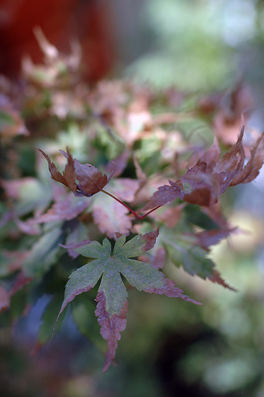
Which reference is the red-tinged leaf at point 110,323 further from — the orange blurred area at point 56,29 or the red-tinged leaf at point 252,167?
the orange blurred area at point 56,29

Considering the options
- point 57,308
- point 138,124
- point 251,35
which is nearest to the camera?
point 57,308

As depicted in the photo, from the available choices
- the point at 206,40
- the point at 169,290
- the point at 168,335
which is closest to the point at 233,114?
the point at 169,290

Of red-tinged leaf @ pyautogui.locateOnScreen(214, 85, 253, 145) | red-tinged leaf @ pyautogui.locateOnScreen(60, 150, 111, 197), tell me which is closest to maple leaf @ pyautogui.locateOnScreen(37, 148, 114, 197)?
red-tinged leaf @ pyautogui.locateOnScreen(60, 150, 111, 197)

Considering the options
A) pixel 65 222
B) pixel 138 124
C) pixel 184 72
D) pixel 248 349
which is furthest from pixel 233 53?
pixel 65 222

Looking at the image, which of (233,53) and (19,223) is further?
(233,53)

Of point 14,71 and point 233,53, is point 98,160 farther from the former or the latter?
point 233,53
